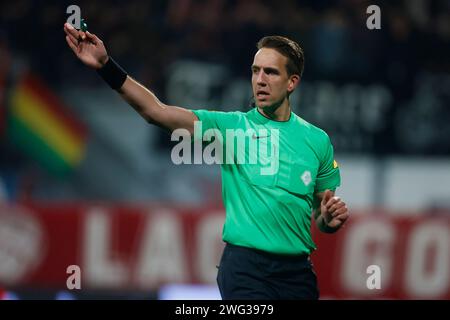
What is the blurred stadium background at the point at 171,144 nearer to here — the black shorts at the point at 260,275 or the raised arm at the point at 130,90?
the black shorts at the point at 260,275

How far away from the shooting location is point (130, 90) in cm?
583

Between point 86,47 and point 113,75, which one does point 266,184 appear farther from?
point 86,47

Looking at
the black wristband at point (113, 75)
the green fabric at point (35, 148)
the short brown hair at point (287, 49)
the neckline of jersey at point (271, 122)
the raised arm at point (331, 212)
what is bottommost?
the raised arm at point (331, 212)

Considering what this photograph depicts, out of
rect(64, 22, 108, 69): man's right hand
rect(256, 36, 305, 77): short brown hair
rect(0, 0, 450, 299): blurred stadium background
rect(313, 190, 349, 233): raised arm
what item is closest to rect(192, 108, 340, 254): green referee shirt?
rect(313, 190, 349, 233): raised arm

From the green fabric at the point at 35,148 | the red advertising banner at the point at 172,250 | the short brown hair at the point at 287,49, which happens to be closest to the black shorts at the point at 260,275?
the short brown hair at the point at 287,49

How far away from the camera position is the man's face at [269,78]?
6168mm

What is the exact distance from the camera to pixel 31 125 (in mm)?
11914

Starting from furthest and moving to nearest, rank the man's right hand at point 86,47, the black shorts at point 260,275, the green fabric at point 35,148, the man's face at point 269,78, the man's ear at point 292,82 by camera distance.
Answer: the green fabric at point 35,148
the man's ear at point 292,82
the man's face at point 269,78
the black shorts at point 260,275
the man's right hand at point 86,47

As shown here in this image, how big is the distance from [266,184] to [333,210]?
41 centimetres

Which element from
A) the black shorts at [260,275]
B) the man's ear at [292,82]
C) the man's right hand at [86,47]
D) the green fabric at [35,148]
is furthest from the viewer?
the green fabric at [35,148]

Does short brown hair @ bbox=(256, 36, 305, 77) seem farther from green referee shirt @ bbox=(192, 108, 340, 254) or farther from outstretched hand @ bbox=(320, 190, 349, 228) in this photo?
outstretched hand @ bbox=(320, 190, 349, 228)

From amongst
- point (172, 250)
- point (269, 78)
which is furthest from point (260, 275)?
point (172, 250)
